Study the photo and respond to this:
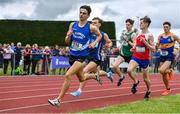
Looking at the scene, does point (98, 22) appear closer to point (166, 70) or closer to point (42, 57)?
point (166, 70)

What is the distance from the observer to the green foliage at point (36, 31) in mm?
50500

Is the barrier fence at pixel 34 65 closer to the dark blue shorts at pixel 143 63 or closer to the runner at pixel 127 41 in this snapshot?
the runner at pixel 127 41

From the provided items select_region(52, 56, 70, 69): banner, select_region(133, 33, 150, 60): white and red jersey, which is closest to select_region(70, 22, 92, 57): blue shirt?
select_region(133, 33, 150, 60): white and red jersey

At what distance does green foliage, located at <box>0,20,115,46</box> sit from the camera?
166ft

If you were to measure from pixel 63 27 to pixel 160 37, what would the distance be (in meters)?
39.2

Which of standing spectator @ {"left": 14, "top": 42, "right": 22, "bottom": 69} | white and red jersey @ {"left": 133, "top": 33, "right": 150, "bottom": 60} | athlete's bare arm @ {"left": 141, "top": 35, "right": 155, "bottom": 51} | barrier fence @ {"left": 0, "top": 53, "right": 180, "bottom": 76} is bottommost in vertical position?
barrier fence @ {"left": 0, "top": 53, "right": 180, "bottom": 76}

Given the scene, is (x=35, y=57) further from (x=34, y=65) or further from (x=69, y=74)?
(x=69, y=74)

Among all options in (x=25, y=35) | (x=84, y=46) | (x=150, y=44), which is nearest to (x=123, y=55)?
(x=150, y=44)

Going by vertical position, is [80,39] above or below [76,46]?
above

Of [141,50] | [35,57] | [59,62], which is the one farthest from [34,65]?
[141,50]

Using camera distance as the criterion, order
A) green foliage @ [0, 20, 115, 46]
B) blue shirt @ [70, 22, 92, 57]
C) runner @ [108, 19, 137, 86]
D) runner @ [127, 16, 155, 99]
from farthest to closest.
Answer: green foliage @ [0, 20, 115, 46] < runner @ [108, 19, 137, 86] < runner @ [127, 16, 155, 99] < blue shirt @ [70, 22, 92, 57]

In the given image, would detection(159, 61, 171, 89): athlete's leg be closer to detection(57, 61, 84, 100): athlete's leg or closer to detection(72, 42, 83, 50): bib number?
detection(72, 42, 83, 50): bib number

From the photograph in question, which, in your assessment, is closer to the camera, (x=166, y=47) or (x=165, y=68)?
(x=165, y=68)

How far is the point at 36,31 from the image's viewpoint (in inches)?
2044
